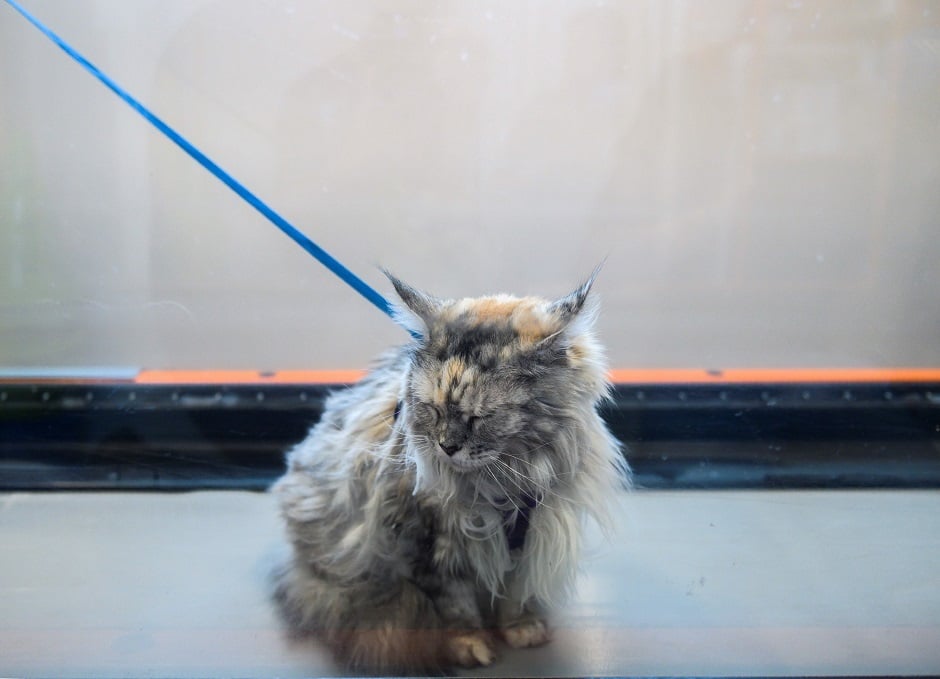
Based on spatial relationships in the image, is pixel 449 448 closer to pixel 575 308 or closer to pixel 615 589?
pixel 575 308

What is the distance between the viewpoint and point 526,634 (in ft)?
3.57

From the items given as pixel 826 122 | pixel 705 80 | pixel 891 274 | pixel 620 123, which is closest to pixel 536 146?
pixel 620 123

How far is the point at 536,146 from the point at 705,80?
1.25 ft

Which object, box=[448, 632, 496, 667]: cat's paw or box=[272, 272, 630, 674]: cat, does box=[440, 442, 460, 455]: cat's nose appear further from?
box=[448, 632, 496, 667]: cat's paw

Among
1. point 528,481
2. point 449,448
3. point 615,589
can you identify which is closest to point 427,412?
point 449,448

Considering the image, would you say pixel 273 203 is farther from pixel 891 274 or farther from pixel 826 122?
pixel 891 274

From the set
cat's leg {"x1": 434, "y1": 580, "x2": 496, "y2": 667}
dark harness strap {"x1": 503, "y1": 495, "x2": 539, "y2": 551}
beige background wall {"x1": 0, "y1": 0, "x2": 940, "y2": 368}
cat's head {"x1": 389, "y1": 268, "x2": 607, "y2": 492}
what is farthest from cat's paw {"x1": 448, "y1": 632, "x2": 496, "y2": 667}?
beige background wall {"x1": 0, "y1": 0, "x2": 940, "y2": 368}

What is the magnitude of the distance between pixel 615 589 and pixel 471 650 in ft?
1.04

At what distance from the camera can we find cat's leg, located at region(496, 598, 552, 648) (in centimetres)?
108

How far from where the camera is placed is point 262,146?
5.24 feet

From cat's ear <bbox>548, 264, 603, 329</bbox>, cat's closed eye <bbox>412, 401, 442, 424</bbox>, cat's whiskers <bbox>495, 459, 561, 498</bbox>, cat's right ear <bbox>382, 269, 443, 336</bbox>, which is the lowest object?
cat's whiskers <bbox>495, 459, 561, 498</bbox>

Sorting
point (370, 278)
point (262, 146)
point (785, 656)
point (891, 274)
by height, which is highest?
point (262, 146)

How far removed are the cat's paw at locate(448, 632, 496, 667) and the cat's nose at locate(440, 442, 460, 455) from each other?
0.31 metres

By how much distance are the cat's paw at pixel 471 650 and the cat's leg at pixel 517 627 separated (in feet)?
0.12
